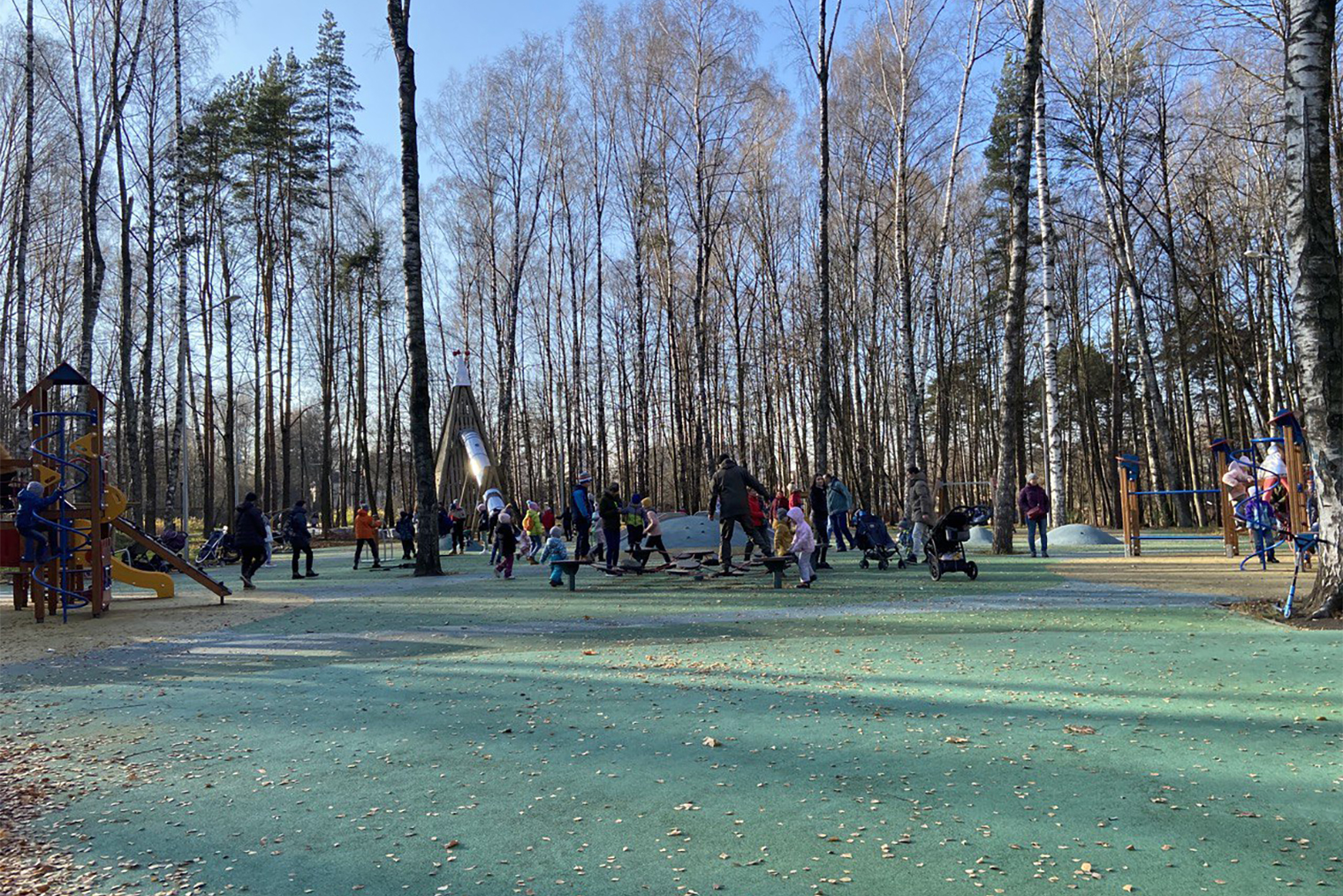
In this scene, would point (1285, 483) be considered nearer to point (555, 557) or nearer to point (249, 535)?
point (555, 557)

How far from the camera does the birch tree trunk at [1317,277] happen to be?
8586 millimetres

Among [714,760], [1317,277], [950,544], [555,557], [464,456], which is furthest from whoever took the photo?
[464,456]

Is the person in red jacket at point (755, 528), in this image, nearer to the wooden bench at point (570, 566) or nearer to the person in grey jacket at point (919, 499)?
the person in grey jacket at point (919, 499)

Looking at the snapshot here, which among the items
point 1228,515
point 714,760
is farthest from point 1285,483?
point 714,760

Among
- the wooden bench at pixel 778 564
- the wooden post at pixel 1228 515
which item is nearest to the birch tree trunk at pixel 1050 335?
the wooden post at pixel 1228 515

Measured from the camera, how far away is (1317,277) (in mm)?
8680

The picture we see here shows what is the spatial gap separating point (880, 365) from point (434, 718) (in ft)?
127

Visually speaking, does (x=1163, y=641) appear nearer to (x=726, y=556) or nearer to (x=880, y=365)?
(x=726, y=556)

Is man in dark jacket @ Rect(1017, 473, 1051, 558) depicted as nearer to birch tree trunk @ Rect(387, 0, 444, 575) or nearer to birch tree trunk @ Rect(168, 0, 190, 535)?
birch tree trunk @ Rect(387, 0, 444, 575)

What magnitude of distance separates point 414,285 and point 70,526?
760 cm

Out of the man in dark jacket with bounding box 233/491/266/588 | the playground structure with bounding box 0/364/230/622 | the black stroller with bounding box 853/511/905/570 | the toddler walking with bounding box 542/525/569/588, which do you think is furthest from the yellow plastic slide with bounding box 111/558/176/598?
the black stroller with bounding box 853/511/905/570

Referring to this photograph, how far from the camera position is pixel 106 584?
47.1 feet

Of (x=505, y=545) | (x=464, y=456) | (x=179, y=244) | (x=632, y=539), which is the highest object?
(x=179, y=244)

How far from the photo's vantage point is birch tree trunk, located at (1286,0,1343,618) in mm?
8586
